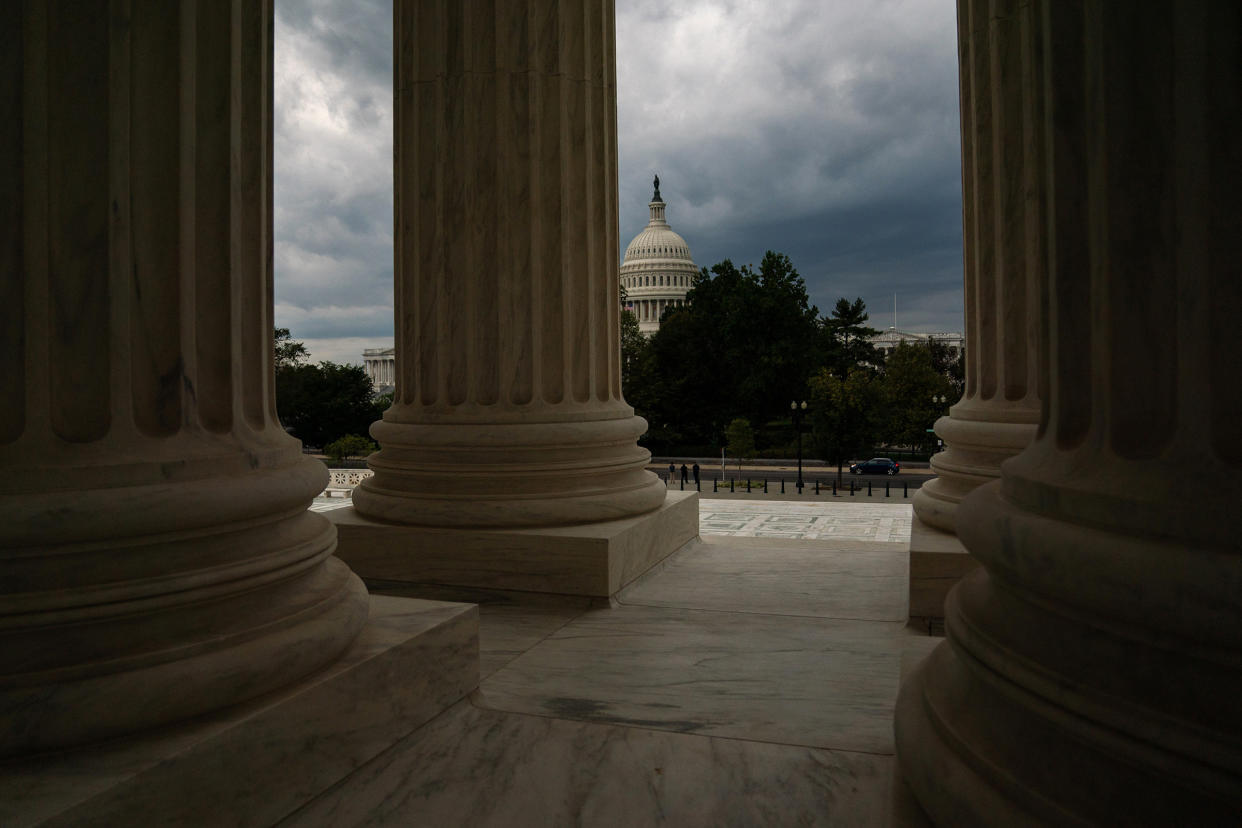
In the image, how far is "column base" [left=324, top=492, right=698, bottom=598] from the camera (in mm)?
21844

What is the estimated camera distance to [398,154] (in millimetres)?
25500

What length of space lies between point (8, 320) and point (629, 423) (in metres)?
17.5

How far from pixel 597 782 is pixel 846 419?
178 metres

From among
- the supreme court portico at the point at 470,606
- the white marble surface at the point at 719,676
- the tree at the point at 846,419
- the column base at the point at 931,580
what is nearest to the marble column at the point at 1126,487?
the supreme court portico at the point at 470,606

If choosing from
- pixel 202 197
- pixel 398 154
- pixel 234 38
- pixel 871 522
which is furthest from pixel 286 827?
pixel 871 522

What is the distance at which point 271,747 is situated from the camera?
998 cm

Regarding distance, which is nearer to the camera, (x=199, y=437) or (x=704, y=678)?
(x=199, y=437)

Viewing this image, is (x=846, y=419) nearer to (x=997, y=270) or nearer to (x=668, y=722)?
(x=997, y=270)

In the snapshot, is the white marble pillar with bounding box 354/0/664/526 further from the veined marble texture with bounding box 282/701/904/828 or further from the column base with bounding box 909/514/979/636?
the veined marble texture with bounding box 282/701/904/828

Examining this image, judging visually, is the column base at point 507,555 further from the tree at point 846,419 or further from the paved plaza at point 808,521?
the tree at point 846,419

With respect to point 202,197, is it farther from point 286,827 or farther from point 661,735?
point 661,735

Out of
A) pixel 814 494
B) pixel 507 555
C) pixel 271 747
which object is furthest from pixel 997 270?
pixel 814 494

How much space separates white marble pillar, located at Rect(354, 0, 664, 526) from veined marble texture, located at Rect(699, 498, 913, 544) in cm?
5259

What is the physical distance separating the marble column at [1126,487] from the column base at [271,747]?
669 centimetres
